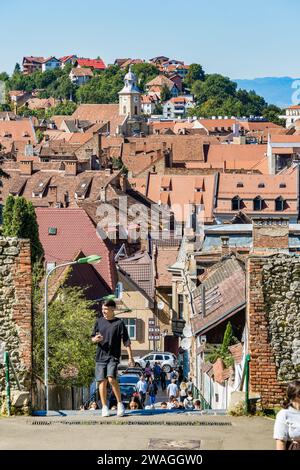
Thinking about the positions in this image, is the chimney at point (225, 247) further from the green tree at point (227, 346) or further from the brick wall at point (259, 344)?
the brick wall at point (259, 344)

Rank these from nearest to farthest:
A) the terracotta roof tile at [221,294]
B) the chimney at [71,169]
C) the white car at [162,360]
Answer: the terracotta roof tile at [221,294] → the white car at [162,360] → the chimney at [71,169]

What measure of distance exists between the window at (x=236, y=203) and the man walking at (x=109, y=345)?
94.0 metres

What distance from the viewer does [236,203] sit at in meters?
111

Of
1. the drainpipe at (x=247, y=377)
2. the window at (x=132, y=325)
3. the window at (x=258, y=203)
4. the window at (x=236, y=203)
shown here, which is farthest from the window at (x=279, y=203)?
the drainpipe at (x=247, y=377)

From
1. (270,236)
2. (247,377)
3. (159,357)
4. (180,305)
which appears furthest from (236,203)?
(247,377)

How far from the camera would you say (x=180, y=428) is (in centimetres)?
1520

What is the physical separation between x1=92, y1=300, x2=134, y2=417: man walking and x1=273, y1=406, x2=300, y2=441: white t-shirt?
4088mm

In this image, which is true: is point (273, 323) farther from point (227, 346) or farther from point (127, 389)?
point (127, 389)

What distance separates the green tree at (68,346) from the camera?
31594 millimetres

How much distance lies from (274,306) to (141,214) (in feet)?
244

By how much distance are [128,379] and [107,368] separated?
22.9m

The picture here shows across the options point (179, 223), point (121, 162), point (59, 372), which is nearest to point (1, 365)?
point (59, 372)

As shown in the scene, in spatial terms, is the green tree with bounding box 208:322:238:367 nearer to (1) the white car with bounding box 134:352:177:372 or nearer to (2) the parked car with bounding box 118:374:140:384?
(2) the parked car with bounding box 118:374:140:384
